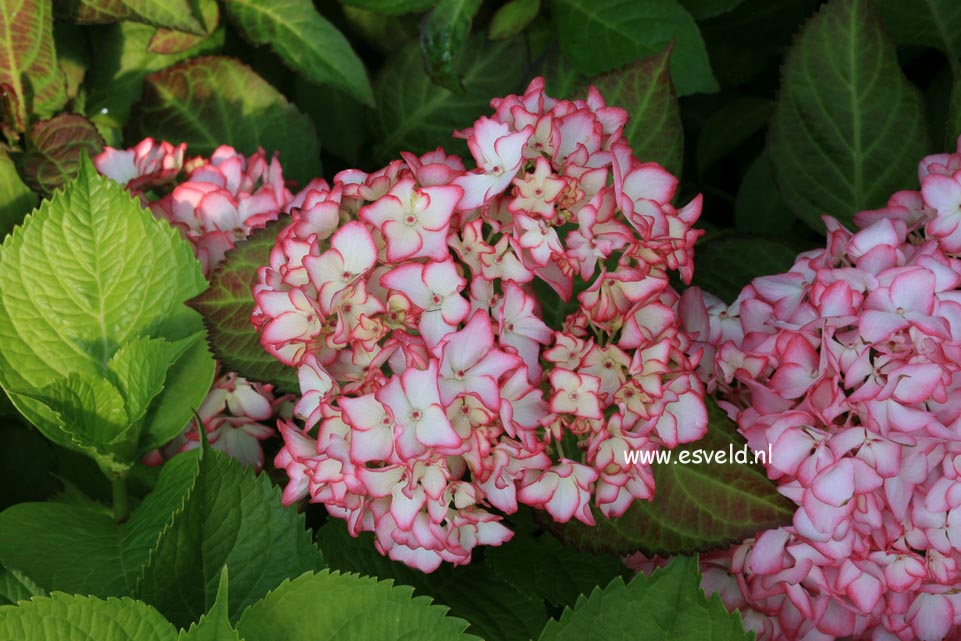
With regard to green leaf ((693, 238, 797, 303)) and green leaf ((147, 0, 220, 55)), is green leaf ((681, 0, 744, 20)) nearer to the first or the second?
green leaf ((693, 238, 797, 303))

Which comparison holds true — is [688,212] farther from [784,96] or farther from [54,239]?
[54,239]

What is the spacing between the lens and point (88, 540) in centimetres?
80

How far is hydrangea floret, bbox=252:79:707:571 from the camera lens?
640 millimetres

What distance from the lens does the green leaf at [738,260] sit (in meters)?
0.95

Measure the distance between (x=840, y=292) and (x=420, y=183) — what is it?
0.30 m

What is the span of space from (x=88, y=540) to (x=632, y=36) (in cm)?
69

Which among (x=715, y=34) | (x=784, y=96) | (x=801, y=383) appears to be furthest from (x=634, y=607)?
(x=715, y=34)

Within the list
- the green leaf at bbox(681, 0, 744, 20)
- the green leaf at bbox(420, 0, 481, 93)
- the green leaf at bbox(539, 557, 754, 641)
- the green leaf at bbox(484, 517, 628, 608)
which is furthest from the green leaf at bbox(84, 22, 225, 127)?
the green leaf at bbox(539, 557, 754, 641)

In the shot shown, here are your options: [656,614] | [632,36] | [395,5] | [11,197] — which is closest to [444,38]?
[395,5]

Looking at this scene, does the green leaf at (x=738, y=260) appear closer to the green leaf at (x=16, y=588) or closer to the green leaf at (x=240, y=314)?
the green leaf at (x=240, y=314)

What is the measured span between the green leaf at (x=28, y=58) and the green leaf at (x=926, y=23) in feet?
2.72

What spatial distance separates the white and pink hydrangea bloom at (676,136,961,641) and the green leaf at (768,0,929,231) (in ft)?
0.47

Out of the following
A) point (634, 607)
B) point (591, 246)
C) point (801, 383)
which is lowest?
point (634, 607)

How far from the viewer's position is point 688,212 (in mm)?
748
